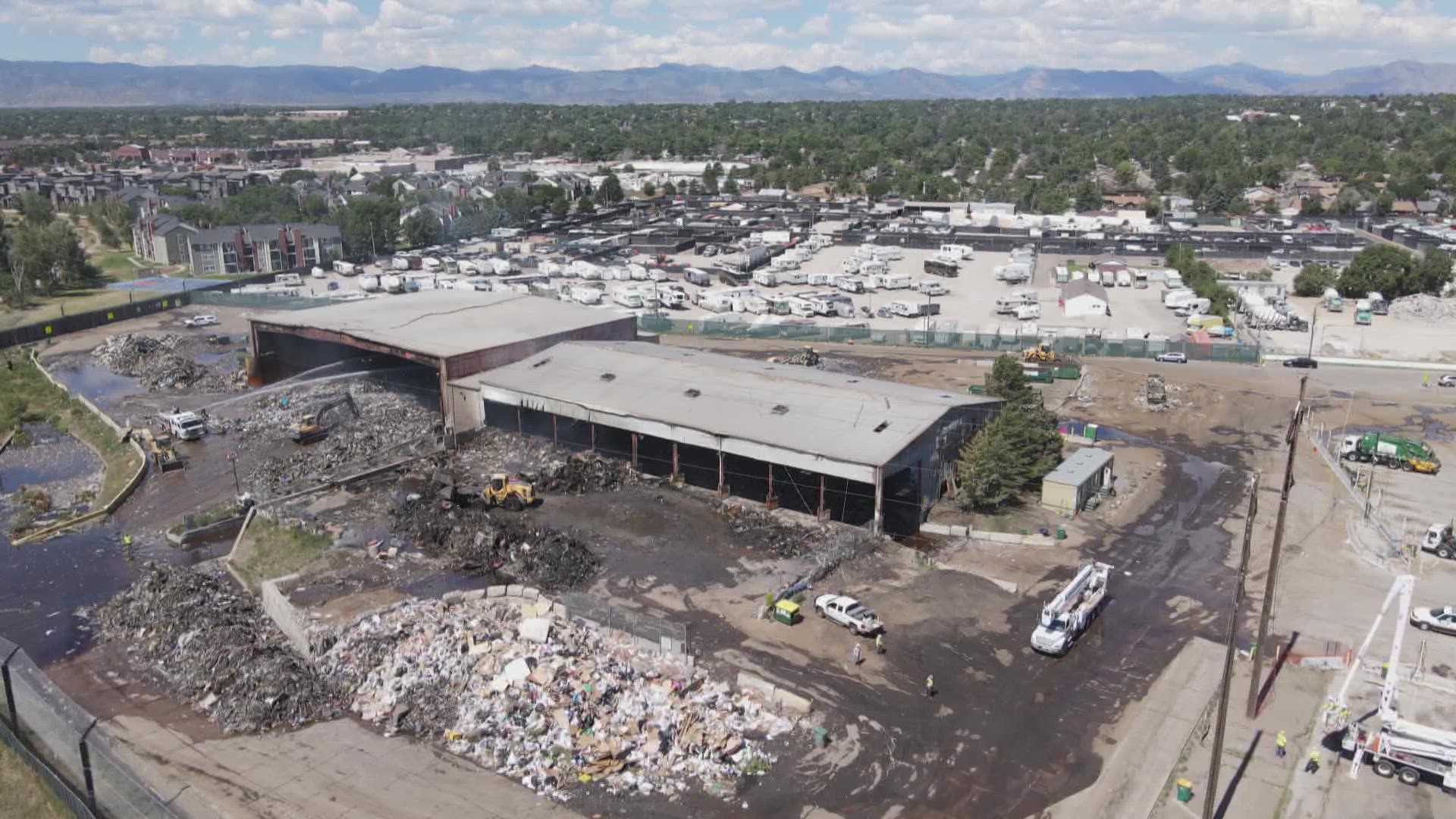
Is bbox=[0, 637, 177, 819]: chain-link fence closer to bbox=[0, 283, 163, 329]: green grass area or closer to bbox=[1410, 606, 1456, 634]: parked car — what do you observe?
bbox=[1410, 606, 1456, 634]: parked car

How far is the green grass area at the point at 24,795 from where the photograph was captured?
15953mm

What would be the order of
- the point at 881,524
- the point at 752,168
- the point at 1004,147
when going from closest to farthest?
Result: the point at 881,524 < the point at 752,168 < the point at 1004,147

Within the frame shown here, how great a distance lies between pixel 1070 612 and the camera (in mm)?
22234

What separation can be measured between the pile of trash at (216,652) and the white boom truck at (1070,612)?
14.0m

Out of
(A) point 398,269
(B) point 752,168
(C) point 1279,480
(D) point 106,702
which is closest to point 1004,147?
(B) point 752,168

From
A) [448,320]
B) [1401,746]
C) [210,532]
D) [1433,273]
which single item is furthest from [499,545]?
[1433,273]

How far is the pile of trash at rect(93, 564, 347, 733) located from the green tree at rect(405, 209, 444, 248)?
5974cm

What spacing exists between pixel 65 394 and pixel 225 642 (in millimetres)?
28228

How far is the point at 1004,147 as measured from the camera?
142000mm

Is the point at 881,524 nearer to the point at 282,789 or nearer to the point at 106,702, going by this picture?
the point at 282,789

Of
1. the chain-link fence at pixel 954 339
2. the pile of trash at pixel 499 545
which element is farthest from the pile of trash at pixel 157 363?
the chain-link fence at pixel 954 339

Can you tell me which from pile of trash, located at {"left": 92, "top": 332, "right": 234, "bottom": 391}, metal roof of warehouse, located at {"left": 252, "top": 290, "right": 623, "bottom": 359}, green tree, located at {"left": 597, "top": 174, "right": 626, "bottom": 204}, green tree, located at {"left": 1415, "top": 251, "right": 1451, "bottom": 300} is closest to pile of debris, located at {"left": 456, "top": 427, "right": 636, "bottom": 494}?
metal roof of warehouse, located at {"left": 252, "top": 290, "right": 623, "bottom": 359}

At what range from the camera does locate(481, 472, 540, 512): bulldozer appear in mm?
29281

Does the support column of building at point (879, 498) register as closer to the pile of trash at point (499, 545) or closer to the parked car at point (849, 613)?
the parked car at point (849, 613)
